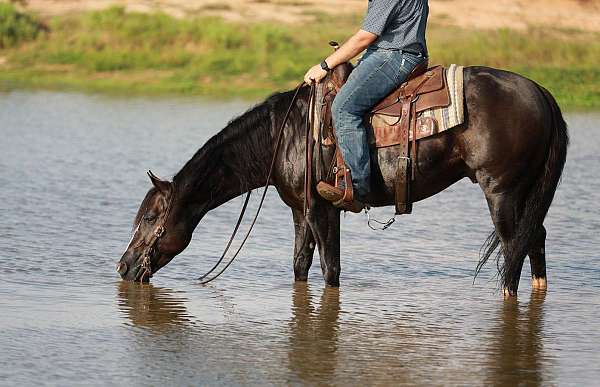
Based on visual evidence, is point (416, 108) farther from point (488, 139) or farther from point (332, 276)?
point (332, 276)

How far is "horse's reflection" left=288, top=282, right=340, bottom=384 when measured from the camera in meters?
6.99

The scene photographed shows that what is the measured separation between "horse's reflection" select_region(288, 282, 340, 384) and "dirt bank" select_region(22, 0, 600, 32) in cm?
1614

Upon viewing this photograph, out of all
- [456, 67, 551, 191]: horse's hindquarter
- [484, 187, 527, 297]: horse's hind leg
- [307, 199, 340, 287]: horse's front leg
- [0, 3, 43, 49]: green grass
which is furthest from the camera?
[0, 3, 43, 49]: green grass

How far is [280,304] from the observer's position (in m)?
8.71

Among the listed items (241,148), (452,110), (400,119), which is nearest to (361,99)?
(400,119)

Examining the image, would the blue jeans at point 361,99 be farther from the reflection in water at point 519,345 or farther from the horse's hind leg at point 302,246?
the reflection in water at point 519,345

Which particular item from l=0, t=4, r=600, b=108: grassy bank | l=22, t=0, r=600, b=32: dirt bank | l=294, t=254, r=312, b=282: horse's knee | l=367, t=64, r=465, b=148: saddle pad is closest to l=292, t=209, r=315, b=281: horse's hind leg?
l=294, t=254, r=312, b=282: horse's knee

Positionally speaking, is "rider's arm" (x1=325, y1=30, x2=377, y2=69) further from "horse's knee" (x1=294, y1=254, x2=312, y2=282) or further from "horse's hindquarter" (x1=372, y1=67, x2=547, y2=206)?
"horse's knee" (x1=294, y1=254, x2=312, y2=282)

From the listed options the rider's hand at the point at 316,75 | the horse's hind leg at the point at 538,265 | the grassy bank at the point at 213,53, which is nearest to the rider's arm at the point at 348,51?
the rider's hand at the point at 316,75

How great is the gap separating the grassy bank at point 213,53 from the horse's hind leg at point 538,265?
13.0 m

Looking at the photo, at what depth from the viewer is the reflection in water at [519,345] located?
7004 mm

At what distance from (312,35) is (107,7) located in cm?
414

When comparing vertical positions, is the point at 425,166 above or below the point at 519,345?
above

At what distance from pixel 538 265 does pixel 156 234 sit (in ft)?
8.48
